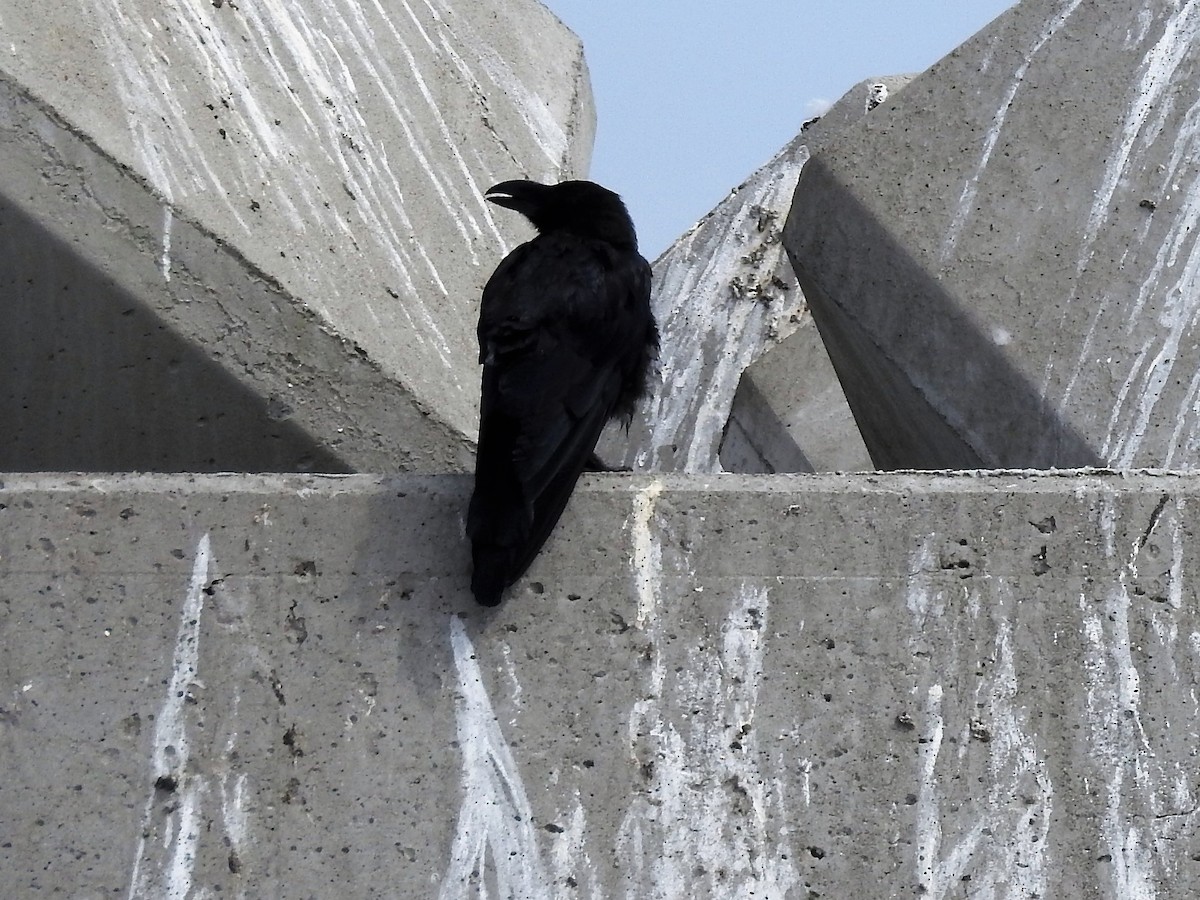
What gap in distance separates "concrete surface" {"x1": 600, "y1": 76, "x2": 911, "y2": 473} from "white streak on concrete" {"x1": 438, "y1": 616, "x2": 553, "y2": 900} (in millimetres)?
3364

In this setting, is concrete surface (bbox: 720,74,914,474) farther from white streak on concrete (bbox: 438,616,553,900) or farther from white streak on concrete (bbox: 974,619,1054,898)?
white streak on concrete (bbox: 438,616,553,900)

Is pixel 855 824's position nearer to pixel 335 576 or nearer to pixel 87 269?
pixel 335 576

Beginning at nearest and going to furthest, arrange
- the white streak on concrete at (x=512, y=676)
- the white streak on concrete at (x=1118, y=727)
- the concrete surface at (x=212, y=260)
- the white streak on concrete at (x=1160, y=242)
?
the white streak on concrete at (x=1118, y=727) < the white streak on concrete at (x=512, y=676) < the white streak on concrete at (x=1160, y=242) < the concrete surface at (x=212, y=260)

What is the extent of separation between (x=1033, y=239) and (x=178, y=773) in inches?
82.5

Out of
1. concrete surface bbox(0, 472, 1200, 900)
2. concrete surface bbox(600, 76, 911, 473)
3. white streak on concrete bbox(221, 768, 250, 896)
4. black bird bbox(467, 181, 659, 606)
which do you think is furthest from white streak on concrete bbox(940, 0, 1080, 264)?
concrete surface bbox(600, 76, 911, 473)

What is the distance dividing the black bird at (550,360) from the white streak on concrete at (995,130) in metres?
0.70

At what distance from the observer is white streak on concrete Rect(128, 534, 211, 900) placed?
7.49 ft

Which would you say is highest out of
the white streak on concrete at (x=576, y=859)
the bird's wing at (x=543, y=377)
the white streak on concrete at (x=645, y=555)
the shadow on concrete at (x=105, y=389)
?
the shadow on concrete at (x=105, y=389)

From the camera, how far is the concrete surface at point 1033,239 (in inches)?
116

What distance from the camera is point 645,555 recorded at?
2467 mm

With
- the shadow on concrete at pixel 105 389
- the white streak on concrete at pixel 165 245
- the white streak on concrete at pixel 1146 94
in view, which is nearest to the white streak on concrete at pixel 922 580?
the white streak on concrete at pixel 1146 94

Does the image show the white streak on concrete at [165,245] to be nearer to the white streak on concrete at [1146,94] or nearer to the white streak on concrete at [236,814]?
the white streak on concrete at [236,814]

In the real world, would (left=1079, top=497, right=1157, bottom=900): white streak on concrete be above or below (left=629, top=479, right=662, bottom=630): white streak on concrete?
below

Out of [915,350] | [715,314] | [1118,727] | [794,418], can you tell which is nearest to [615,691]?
[1118,727]
